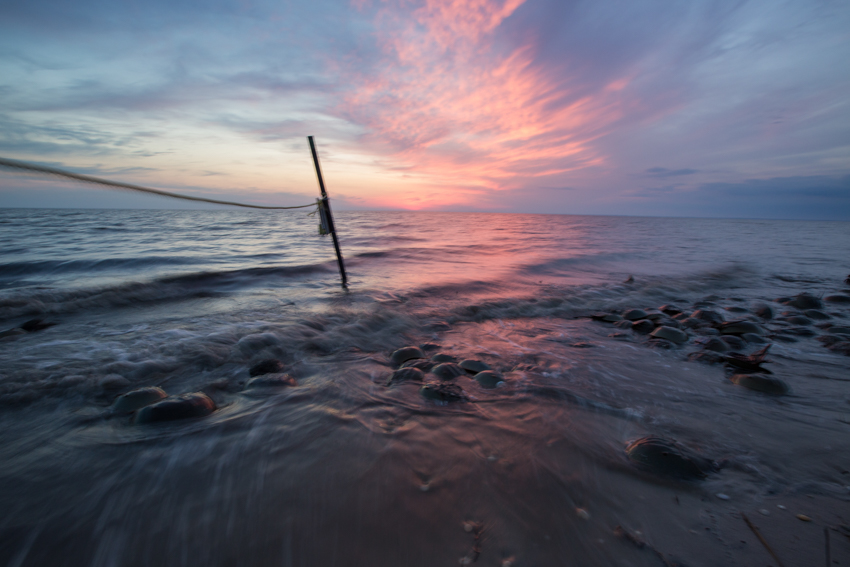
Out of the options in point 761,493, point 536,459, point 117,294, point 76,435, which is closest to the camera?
point 761,493

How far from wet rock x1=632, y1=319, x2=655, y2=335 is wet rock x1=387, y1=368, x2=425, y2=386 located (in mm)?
3703

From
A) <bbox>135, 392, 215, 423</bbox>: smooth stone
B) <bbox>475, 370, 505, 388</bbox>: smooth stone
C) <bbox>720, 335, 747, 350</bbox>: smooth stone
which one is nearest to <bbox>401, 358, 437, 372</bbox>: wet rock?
<bbox>475, 370, 505, 388</bbox>: smooth stone

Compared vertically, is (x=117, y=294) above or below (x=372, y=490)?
below

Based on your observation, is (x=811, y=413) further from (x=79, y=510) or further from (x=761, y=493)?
(x=79, y=510)

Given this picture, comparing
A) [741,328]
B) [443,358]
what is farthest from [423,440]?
[741,328]

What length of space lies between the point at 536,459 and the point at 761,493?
1319 mm

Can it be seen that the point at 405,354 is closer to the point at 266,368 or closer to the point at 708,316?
the point at 266,368

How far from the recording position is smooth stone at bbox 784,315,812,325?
17.7 feet

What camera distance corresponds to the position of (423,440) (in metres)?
2.63

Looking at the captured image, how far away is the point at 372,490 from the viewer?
2146mm

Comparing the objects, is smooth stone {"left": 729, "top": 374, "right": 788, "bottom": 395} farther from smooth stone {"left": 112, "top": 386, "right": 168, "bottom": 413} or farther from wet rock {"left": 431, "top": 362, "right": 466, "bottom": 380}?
smooth stone {"left": 112, "top": 386, "right": 168, "bottom": 413}

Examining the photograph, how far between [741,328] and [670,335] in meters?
1.28

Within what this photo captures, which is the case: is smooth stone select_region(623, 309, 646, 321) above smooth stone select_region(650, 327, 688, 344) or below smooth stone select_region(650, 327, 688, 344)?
below

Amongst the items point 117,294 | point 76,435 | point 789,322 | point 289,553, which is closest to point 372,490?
point 289,553
